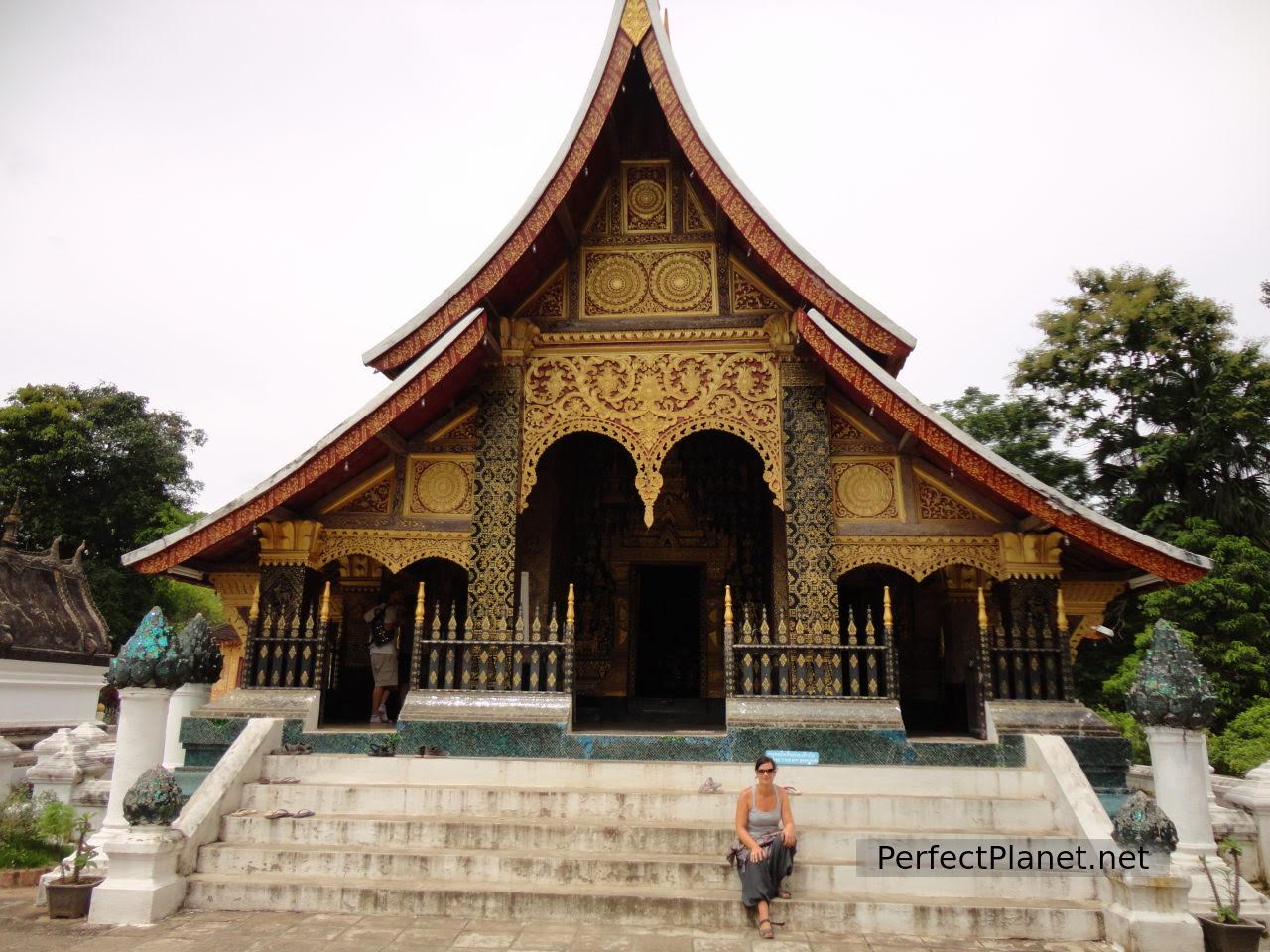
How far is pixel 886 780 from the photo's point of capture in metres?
6.29

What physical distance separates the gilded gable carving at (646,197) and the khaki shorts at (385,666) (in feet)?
15.5

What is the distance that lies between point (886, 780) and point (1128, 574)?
2960 mm

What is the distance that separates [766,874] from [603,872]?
97 cm

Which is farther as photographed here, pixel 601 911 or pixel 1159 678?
pixel 1159 678

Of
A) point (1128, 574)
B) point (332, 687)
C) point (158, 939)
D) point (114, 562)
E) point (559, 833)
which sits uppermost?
point (114, 562)

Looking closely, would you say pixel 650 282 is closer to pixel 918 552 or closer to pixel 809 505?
pixel 809 505

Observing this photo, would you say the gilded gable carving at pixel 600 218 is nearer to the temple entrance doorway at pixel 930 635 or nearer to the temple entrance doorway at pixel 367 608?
the temple entrance doorway at pixel 367 608

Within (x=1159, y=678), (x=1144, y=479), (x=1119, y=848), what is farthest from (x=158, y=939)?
(x=1144, y=479)

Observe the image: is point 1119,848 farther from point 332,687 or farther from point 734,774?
point 332,687

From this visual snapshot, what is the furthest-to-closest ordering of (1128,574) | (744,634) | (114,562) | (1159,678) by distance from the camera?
(114,562) → (1128,574) → (744,634) → (1159,678)

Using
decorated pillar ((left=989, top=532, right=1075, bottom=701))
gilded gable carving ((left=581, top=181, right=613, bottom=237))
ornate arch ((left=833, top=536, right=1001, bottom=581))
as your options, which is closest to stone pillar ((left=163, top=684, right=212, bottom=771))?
gilded gable carving ((left=581, top=181, right=613, bottom=237))

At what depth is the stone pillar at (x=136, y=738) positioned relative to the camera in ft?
17.9

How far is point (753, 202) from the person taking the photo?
24.6ft

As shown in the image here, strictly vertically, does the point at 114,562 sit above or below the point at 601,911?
above
